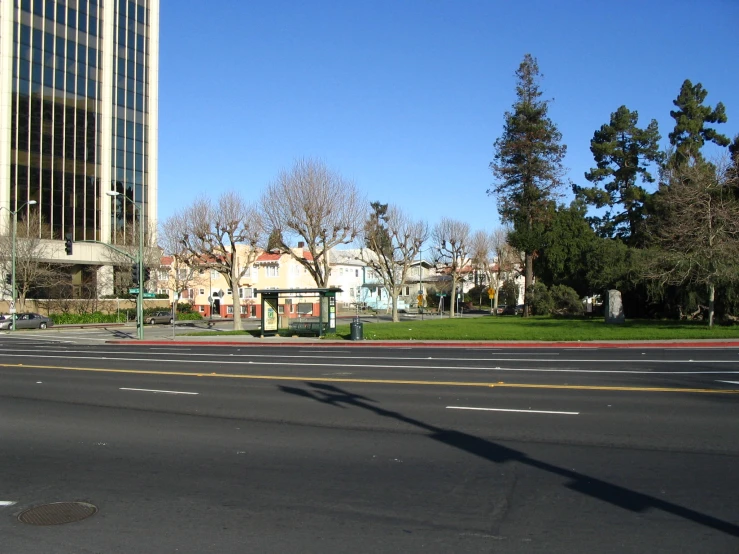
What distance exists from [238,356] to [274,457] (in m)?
17.7

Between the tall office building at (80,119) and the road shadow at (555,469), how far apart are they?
48747 mm

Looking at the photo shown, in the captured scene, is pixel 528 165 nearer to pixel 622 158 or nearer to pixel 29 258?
pixel 622 158

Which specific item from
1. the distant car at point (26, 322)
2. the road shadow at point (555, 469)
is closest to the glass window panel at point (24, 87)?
the distant car at point (26, 322)

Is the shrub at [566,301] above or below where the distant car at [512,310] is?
above

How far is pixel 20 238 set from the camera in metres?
57.2

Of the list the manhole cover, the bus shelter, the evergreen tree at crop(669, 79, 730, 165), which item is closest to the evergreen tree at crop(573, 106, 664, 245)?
the evergreen tree at crop(669, 79, 730, 165)

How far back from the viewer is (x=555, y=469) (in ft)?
26.4

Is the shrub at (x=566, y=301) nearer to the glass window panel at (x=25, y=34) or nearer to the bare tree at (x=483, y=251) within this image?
the bare tree at (x=483, y=251)

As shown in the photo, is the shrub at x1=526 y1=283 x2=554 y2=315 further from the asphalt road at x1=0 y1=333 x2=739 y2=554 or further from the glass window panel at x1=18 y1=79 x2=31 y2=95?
the glass window panel at x1=18 y1=79 x2=31 y2=95

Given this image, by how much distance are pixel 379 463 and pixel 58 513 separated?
357cm

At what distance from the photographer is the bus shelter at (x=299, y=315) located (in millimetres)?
38000

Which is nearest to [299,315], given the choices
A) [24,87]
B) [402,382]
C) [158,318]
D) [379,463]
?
[402,382]

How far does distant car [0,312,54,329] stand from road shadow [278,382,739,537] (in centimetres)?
4728

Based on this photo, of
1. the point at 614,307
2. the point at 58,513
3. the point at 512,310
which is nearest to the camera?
the point at 58,513
